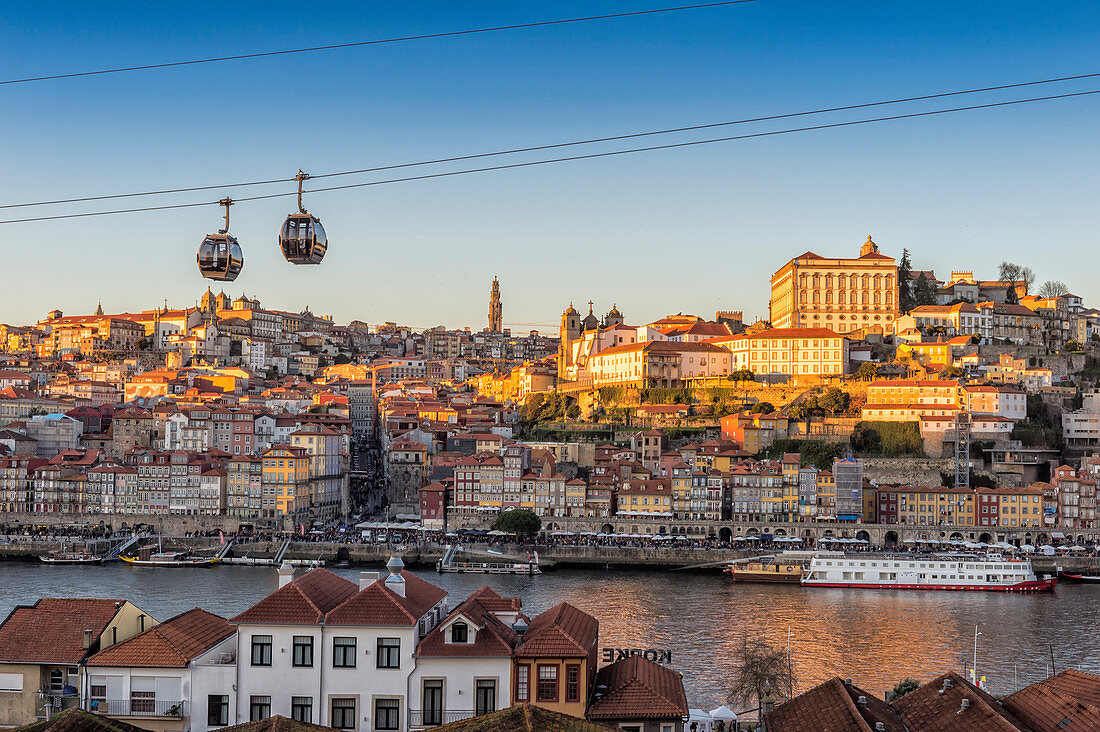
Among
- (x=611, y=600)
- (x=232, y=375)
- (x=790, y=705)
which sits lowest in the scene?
(x=611, y=600)

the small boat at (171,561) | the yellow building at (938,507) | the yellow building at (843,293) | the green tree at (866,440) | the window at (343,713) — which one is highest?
the yellow building at (843,293)

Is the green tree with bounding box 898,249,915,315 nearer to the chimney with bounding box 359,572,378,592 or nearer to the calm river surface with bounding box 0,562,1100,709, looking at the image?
the calm river surface with bounding box 0,562,1100,709

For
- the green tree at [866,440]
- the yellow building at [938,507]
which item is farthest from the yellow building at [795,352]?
the yellow building at [938,507]

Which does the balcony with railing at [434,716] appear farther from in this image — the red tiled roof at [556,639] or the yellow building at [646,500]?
the yellow building at [646,500]

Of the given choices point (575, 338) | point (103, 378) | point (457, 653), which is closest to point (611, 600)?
point (457, 653)

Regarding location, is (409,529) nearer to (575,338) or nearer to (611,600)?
(611,600)

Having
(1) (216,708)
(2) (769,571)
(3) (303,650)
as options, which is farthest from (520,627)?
(2) (769,571)

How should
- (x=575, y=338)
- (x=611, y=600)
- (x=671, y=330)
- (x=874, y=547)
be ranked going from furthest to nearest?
(x=575, y=338) → (x=671, y=330) → (x=874, y=547) → (x=611, y=600)
